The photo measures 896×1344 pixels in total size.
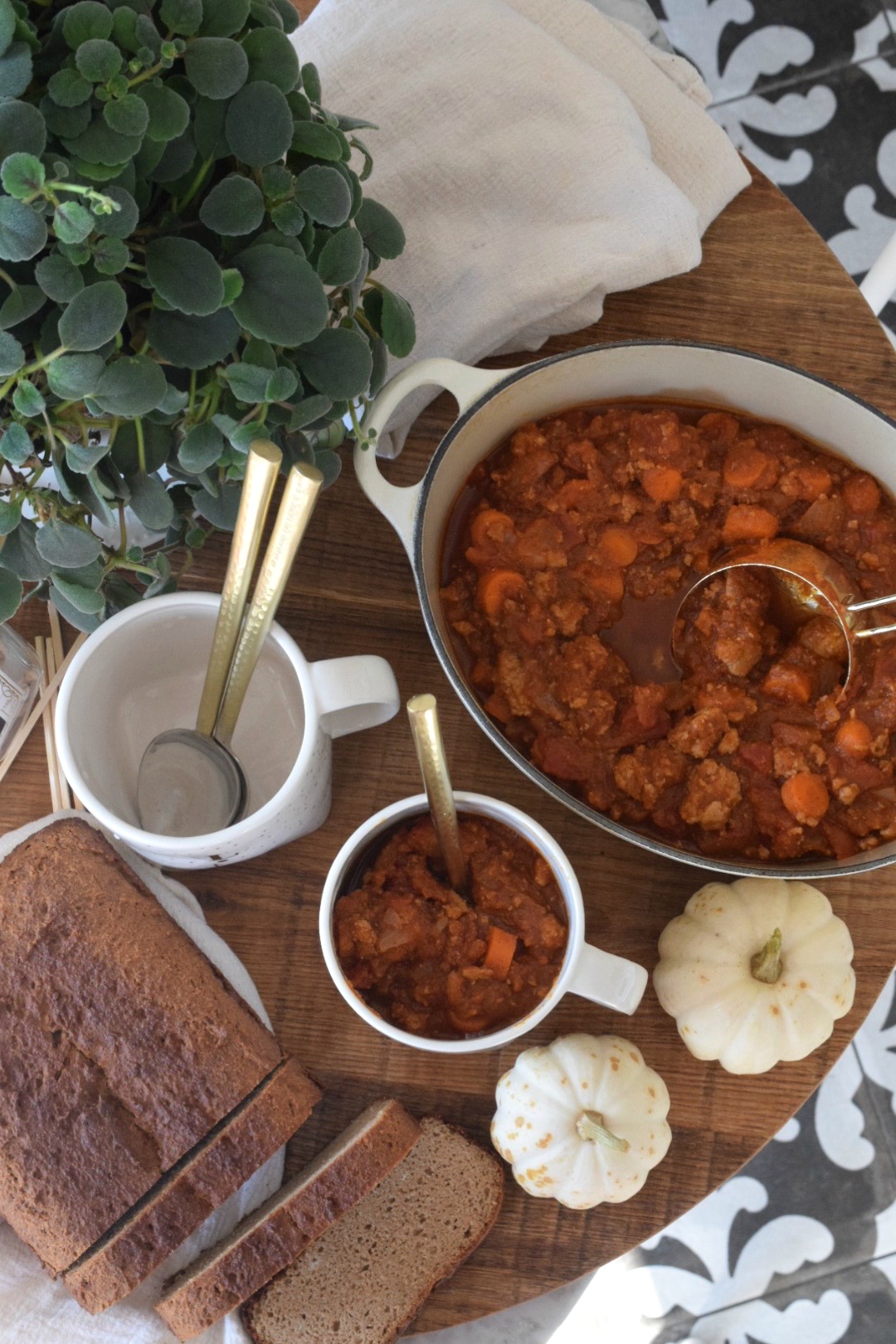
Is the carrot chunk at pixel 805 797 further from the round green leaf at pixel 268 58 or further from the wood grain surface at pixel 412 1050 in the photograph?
the round green leaf at pixel 268 58

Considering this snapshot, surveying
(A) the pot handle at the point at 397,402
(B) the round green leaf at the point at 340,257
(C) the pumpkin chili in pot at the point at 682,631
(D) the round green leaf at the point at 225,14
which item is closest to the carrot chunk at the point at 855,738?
(C) the pumpkin chili in pot at the point at 682,631

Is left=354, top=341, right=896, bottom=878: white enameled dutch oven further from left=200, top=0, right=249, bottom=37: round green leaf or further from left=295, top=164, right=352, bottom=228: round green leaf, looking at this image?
left=200, top=0, right=249, bottom=37: round green leaf

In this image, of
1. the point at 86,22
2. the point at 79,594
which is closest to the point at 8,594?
the point at 79,594

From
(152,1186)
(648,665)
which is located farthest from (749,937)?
(152,1186)

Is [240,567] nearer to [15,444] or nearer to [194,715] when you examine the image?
[15,444]

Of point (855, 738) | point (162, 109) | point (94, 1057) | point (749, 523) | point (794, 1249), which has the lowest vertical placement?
point (794, 1249)

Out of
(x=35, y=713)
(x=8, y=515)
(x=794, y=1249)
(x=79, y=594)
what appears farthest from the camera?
(x=794, y=1249)
